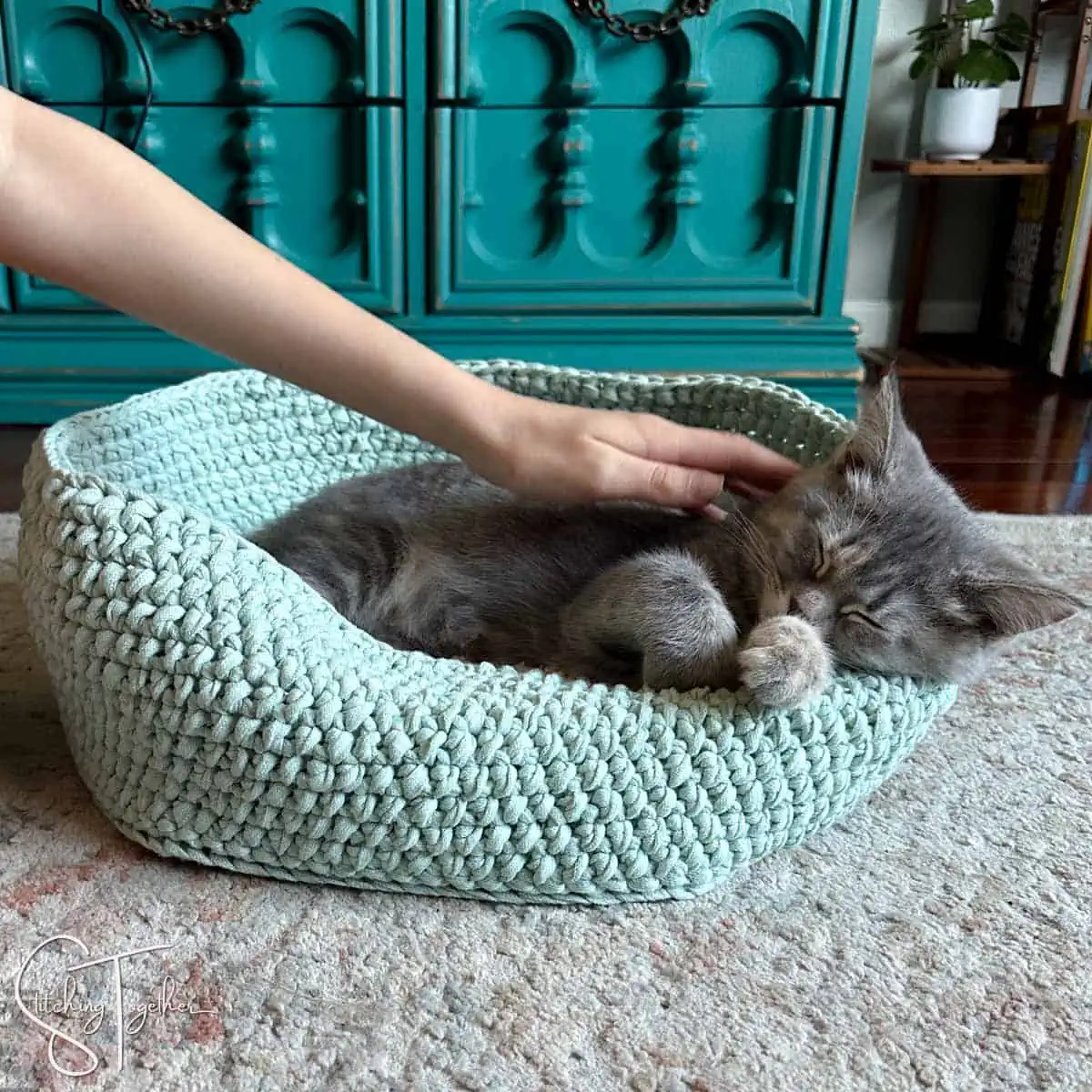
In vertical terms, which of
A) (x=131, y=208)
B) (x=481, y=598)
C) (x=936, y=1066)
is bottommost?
(x=936, y=1066)

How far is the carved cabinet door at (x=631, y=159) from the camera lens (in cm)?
182

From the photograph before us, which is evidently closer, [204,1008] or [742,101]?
[204,1008]

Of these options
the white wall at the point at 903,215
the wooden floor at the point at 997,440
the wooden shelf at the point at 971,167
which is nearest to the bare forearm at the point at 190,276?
the wooden floor at the point at 997,440

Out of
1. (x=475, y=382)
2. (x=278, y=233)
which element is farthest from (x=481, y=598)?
(x=278, y=233)

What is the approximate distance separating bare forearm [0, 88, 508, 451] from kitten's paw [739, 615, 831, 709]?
326 millimetres

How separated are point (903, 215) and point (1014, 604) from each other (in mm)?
2288

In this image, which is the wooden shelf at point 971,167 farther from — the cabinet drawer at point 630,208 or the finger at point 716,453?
the finger at point 716,453

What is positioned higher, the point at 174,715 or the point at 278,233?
the point at 278,233

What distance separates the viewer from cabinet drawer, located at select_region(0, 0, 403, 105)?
1.74 meters

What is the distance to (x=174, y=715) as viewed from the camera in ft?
2.63

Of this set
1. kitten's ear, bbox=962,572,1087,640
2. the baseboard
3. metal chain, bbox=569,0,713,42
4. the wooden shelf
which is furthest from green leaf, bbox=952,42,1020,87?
kitten's ear, bbox=962,572,1087,640

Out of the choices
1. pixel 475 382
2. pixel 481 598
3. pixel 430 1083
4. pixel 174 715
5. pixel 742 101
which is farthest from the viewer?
pixel 742 101

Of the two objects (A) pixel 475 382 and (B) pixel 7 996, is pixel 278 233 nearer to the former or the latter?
(A) pixel 475 382

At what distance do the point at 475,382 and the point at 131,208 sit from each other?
0.32 metres
